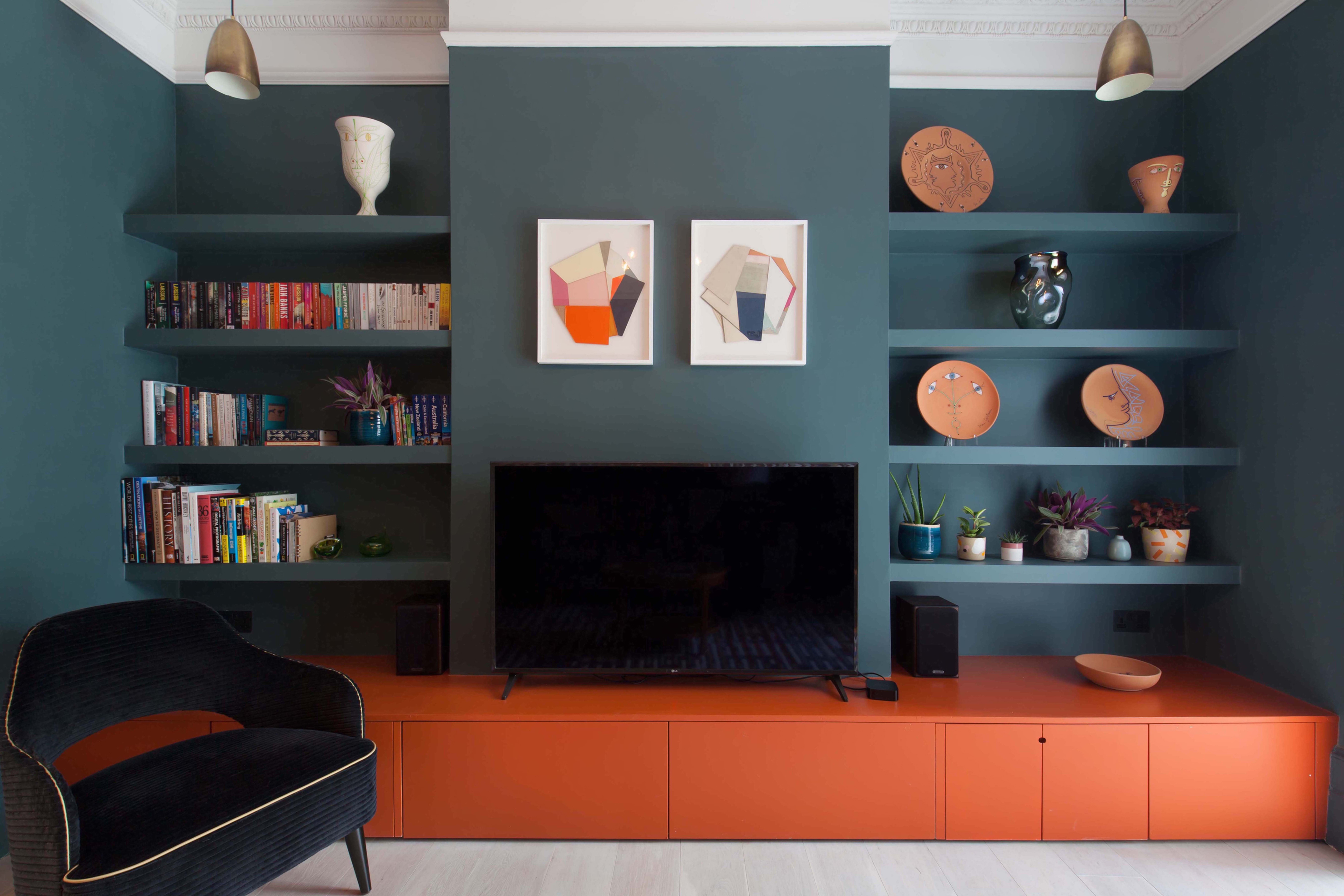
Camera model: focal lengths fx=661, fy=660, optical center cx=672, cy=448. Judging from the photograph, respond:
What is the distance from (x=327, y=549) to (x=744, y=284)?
1708 millimetres

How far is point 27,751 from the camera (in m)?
1.36

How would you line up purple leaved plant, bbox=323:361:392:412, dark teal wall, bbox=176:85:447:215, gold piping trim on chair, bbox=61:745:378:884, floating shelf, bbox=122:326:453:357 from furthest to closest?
dark teal wall, bbox=176:85:447:215 < purple leaved plant, bbox=323:361:392:412 < floating shelf, bbox=122:326:453:357 < gold piping trim on chair, bbox=61:745:378:884

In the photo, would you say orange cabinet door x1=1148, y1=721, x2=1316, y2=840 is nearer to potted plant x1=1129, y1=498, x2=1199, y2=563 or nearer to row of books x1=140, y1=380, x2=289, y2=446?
potted plant x1=1129, y1=498, x2=1199, y2=563

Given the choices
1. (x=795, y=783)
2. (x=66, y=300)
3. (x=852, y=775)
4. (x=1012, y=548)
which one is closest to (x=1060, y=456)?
(x=1012, y=548)

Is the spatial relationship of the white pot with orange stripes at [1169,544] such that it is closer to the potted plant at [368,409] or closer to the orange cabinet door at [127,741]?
the potted plant at [368,409]

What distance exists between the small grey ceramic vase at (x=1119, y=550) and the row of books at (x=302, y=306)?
8.10ft

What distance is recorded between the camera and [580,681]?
217cm

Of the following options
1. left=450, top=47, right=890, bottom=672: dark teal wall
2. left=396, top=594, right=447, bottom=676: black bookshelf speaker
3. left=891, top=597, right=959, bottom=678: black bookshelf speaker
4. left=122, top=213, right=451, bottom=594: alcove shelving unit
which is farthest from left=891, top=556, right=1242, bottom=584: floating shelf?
left=122, top=213, right=451, bottom=594: alcove shelving unit

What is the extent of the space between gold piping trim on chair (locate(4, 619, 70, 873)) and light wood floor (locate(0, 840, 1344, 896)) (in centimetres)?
63

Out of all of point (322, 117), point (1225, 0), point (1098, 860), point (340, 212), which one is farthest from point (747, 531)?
point (1225, 0)

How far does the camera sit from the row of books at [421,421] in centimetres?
231

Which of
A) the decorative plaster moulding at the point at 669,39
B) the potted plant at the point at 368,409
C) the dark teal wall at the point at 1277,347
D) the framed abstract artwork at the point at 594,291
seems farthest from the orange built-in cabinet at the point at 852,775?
the decorative plaster moulding at the point at 669,39

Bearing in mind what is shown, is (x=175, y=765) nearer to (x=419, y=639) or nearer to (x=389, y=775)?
(x=389, y=775)

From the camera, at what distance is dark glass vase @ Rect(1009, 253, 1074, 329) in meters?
2.27
